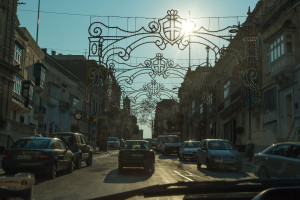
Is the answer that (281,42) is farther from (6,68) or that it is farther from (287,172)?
(6,68)

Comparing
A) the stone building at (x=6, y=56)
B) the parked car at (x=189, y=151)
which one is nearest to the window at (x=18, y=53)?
the stone building at (x=6, y=56)

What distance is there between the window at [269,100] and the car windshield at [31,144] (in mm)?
17323

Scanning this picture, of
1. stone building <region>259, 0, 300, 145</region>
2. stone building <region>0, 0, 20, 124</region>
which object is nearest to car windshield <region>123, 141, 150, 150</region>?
stone building <region>259, 0, 300, 145</region>

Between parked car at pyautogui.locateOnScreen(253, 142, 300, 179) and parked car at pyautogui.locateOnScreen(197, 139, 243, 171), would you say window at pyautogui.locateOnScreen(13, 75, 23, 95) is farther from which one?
parked car at pyautogui.locateOnScreen(253, 142, 300, 179)

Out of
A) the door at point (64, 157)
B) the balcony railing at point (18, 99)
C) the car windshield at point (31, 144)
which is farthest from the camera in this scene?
the balcony railing at point (18, 99)

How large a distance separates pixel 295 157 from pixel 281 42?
48.9 feet

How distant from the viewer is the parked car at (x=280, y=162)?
34.0 ft

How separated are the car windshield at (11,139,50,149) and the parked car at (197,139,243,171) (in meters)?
8.17

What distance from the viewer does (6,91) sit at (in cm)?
2777

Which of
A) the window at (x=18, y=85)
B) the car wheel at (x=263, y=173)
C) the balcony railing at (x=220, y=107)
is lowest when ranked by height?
the car wheel at (x=263, y=173)

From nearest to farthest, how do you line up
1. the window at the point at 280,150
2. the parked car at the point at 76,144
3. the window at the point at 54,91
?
the window at the point at 280,150, the parked car at the point at 76,144, the window at the point at 54,91

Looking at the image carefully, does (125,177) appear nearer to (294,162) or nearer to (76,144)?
(76,144)

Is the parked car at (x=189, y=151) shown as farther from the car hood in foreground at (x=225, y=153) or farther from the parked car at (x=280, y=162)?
the parked car at (x=280, y=162)

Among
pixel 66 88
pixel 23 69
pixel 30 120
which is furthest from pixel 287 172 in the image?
pixel 66 88
